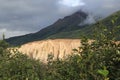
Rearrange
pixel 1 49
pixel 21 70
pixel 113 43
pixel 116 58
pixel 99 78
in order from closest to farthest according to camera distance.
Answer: pixel 99 78
pixel 116 58
pixel 113 43
pixel 21 70
pixel 1 49

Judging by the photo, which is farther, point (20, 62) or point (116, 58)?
point (20, 62)

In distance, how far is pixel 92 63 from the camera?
51.7ft

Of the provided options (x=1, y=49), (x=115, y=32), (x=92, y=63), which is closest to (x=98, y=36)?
(x=115, y=32)

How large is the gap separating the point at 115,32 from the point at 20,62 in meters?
20.0

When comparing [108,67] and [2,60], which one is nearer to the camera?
[108,67]

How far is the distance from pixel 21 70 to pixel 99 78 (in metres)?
21.3

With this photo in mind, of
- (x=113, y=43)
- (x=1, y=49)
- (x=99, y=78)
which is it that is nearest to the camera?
(x=99, y=78)

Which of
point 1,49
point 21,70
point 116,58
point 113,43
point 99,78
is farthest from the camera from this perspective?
point 1,49

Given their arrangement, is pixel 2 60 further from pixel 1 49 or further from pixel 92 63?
pixel 92 63

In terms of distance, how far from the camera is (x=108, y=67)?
50.6ft

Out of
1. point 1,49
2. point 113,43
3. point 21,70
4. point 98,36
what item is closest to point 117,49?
point 113,43

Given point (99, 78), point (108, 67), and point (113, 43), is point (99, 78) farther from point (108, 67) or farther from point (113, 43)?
point (113, 43)

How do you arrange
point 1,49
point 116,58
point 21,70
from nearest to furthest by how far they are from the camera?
point 116,58, point 21,70, point 1,49

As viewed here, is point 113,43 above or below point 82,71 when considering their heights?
above
